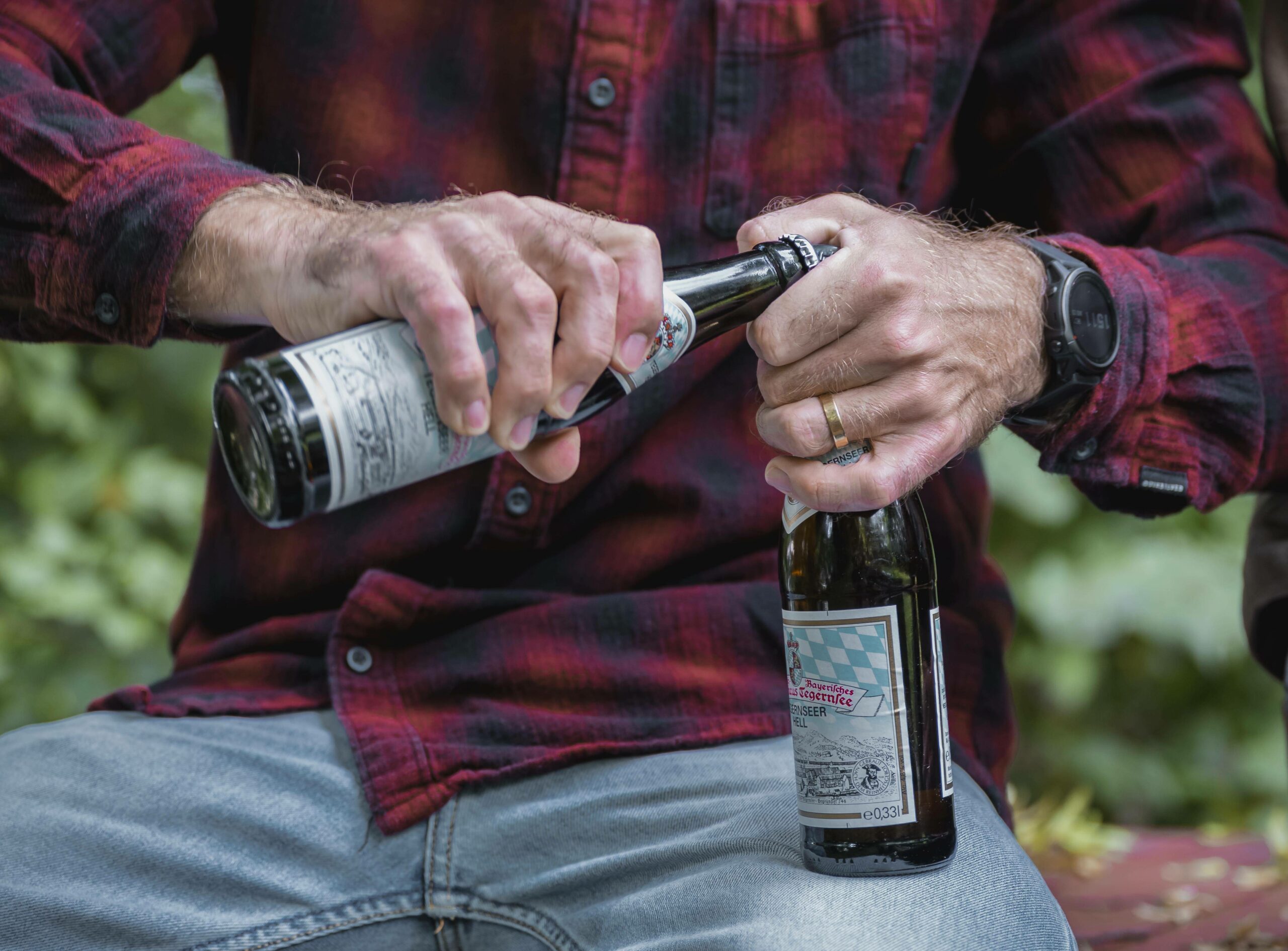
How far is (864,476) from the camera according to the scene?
2.57ft

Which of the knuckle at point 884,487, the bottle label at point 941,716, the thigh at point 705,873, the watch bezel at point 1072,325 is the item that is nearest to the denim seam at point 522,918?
the thigh at point 705,873

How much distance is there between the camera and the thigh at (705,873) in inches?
29.5

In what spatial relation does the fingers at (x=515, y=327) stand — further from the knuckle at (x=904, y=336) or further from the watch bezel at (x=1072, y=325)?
the watch bezel at (x=1072, y=325)

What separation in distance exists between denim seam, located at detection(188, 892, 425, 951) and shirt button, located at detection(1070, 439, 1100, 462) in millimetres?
691

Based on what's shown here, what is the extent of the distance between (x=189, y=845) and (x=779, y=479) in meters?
0.57

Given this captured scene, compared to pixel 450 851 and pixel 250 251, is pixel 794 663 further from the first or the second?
pixel 250 251

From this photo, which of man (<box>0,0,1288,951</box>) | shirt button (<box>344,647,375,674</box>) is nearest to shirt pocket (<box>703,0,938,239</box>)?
man (<box>0,0,1288,951</box>)

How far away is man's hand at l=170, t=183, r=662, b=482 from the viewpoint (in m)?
0.69

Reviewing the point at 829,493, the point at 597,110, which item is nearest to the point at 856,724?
the point at 829,493

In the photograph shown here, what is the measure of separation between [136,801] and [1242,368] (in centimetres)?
108

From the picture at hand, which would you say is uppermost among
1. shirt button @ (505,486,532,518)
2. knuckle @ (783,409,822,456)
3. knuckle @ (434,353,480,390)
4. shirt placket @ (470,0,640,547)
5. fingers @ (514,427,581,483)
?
shirt placket @ (470,0,640,547)

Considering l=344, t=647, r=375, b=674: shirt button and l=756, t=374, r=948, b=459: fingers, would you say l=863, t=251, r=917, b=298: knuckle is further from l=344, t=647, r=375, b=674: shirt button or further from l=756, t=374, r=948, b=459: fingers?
l=344, t=647, r=375, b=674: shirt button

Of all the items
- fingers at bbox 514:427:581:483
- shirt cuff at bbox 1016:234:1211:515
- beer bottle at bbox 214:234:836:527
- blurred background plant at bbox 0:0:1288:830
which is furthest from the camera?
blurred background plant at bbox 0:0:1288:830

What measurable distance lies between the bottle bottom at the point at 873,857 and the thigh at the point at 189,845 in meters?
0.34
